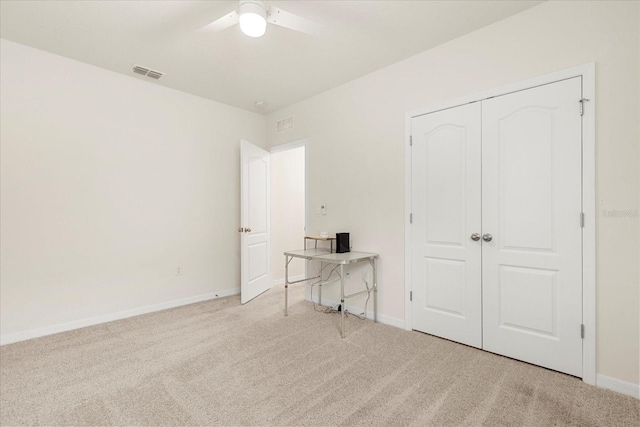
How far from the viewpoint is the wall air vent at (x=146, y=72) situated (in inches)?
129

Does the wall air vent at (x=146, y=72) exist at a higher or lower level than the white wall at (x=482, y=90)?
higher

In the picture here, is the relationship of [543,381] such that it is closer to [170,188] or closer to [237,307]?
[237,307]

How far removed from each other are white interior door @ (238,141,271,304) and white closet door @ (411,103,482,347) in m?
2.16

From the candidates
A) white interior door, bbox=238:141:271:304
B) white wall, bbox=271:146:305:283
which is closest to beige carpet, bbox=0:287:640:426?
white interior door, bbox=238:141:271:304

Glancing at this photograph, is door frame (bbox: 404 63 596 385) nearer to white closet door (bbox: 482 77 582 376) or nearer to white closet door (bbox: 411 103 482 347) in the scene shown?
white closet door (bbox: 482 77 582 376)

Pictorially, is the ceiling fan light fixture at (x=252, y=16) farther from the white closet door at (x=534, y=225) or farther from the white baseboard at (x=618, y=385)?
the white baseboard at (x=618, y=385)

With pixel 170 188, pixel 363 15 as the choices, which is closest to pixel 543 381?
pixel 363 15

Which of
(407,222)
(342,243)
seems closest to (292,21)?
(407,222)

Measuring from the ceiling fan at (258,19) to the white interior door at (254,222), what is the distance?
2.03 meters

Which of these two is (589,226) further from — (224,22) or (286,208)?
(286,208)

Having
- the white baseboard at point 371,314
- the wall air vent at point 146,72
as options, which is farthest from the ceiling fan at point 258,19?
the white baseboard at point 371,314

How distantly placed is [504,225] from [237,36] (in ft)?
9.13

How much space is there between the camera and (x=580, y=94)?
6.99ft

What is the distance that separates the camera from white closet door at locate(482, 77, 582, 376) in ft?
7.12
